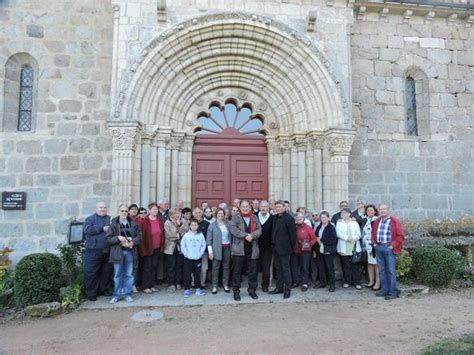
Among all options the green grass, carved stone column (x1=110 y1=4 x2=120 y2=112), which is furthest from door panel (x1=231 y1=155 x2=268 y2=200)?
the green grass

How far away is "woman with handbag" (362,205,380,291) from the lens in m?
6.77

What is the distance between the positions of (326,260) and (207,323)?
273 centimetres

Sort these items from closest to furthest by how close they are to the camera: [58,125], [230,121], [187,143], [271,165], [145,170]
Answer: [145,170], [58,125], [187,143], [271,165], [230,121]

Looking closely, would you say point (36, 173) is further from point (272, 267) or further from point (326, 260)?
point (326, 260)


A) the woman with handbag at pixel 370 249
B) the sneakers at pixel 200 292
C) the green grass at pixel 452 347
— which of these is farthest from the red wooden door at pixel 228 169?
the green grass at pixel 452 347

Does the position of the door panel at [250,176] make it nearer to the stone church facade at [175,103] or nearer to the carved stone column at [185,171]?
the stone church facade at [175,103]

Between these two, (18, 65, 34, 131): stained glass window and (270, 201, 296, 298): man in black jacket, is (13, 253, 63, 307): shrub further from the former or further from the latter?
(270, 201, 296, 298): man in black jacket

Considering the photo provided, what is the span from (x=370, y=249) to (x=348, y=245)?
0.41 m

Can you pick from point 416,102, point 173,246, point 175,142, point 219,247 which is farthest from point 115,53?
point 416,102

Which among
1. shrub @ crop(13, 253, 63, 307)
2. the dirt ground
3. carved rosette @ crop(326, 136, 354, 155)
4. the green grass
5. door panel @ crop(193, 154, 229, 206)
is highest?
carved rosette @ crop(326, 136, 354, 155)

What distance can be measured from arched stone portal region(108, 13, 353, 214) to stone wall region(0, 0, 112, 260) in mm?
A: 1124

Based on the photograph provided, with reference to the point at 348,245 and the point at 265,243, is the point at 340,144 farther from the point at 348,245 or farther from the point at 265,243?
the point at 265,243

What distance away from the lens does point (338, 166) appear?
786 cm

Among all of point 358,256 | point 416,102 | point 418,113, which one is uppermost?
point 416,102
